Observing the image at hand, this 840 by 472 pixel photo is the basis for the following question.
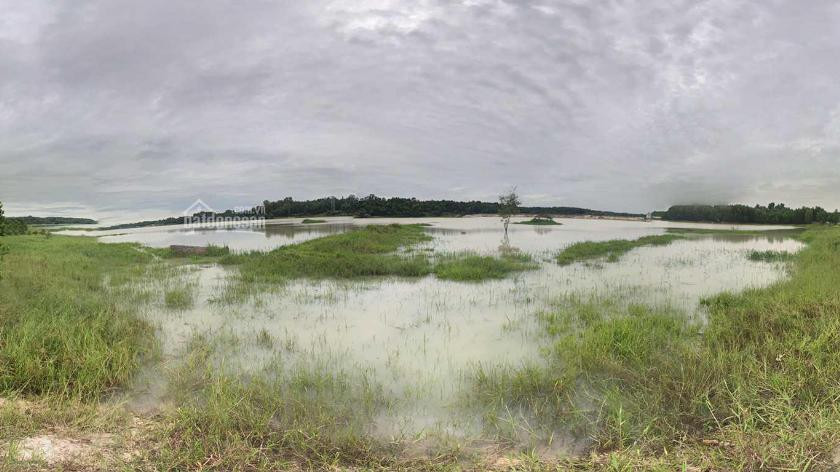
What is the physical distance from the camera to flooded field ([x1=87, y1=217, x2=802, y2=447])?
15.8 ft

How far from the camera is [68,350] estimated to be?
5.20m

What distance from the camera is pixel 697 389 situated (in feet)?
14.0

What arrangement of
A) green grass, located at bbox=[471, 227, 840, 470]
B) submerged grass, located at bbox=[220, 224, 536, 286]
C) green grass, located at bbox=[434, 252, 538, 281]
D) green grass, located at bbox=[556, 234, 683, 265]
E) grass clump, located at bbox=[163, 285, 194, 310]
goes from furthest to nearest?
green grass, located at bbox=[556, 234, 683, 265]
submerged grass, located at bbox=[220, 224, 536, 286]
green grass, located at bbox=[434, 252, 538, 281]
grass clump, located at bbox=[163, 285, 194, 310]
green grass, located at bbox=[471, 227, 840, 470]

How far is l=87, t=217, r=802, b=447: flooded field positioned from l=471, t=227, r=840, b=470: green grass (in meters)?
0.51

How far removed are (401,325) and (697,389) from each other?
5.15 meters

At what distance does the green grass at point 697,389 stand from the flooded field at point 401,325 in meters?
0.51

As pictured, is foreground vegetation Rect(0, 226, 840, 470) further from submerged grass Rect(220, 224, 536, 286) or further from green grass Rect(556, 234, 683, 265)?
green grass Rect(556, 234, 683, 265)

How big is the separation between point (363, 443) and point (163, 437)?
6.00 feet

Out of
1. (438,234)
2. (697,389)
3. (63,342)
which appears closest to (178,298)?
(63,342)

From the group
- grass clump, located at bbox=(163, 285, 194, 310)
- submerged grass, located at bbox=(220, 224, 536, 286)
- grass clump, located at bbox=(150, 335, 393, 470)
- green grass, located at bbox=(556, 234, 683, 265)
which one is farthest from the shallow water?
grass clump, located at bbox=(150, 335, 393, 470)

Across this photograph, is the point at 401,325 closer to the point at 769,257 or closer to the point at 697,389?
the point at 697,389

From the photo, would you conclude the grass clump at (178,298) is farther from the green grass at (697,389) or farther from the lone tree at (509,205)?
the lone tree at (509,205)

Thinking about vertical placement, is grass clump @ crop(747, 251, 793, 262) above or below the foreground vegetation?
above

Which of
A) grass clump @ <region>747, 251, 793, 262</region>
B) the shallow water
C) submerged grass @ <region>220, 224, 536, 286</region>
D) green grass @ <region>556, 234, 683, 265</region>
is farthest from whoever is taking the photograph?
the shallow water
